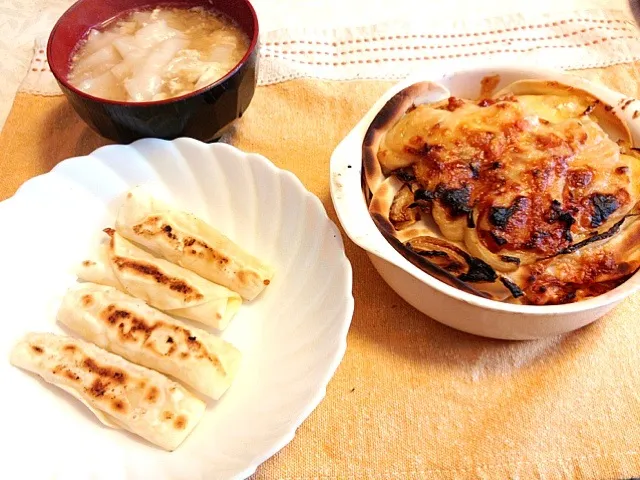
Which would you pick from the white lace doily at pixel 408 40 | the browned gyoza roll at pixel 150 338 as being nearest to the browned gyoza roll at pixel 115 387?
the browned gyoza roll at pixel 150 338

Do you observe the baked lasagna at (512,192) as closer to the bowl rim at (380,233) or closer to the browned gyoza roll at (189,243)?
the bowl rim at (380,233)

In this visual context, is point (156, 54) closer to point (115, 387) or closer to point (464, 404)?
point (115, 387)

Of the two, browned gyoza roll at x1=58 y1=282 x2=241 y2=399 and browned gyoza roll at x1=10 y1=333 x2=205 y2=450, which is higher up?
browned gyoza roll at x1=58 y1=282 x2=241 y2=399

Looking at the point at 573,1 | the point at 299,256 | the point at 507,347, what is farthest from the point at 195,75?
the point at 573,1

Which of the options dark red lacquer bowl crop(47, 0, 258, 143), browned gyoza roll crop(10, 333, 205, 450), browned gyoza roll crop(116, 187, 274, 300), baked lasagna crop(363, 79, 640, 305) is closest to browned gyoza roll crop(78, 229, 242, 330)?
browned gyoza roll crop(116, 187, 274, 300)

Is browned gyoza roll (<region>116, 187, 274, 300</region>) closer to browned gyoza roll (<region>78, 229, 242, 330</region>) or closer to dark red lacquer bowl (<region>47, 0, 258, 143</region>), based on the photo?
browned gyoza roll (<region>78, 229, 242, 330</region>)
